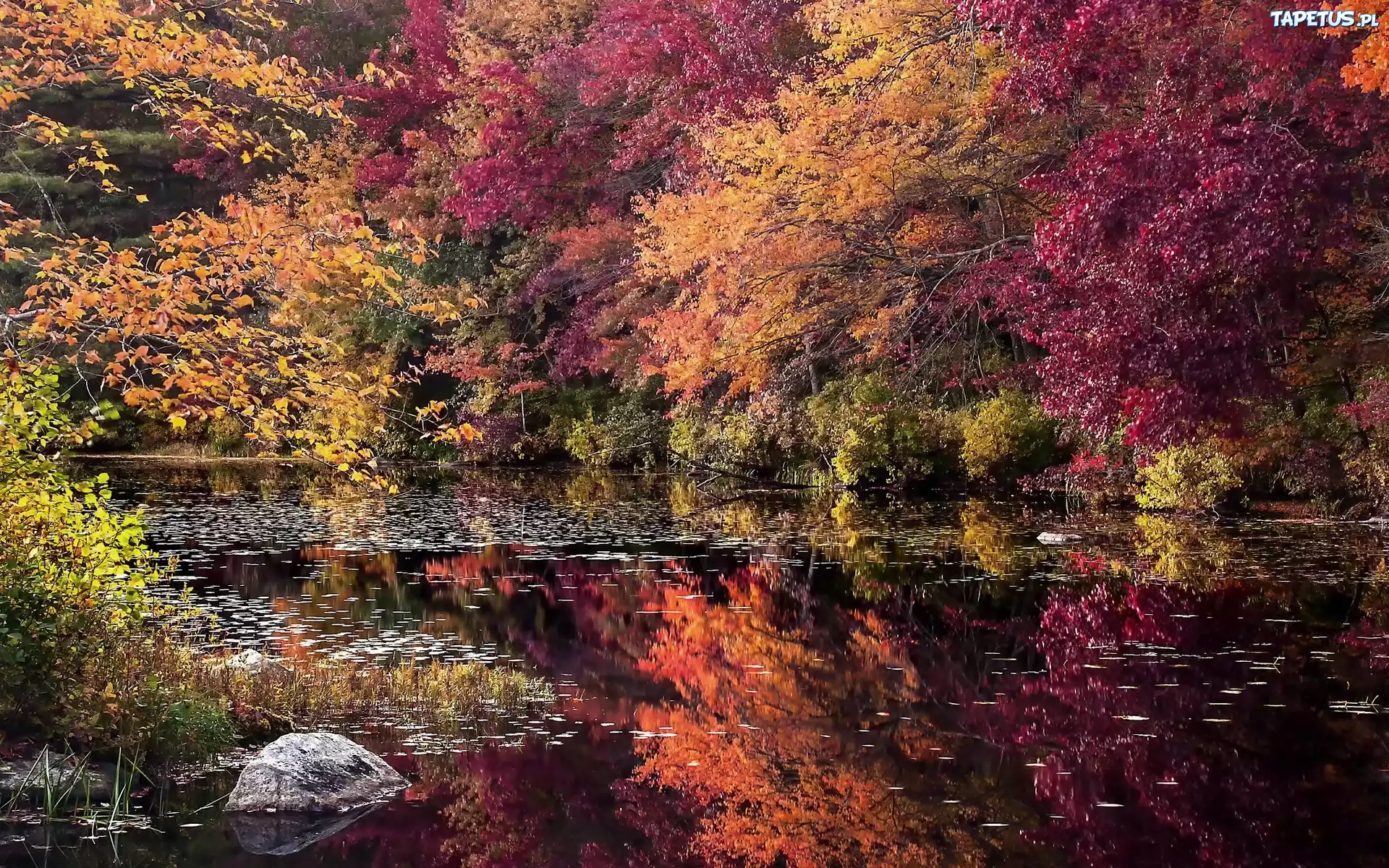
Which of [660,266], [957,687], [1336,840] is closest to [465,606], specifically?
[957,687]

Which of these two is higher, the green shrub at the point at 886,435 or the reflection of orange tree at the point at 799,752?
the green shrub at the point at 886,435

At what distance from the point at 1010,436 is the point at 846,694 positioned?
1307 cm

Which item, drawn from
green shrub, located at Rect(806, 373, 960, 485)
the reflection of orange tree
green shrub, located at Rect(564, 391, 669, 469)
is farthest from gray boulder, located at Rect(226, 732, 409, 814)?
green shrub, located at Rect(564, 391, 669, 469)

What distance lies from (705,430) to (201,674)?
60.9ft

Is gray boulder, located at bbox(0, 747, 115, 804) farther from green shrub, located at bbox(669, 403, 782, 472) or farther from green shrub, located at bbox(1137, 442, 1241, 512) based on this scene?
green shrub, located at bbox(669, 403, 782, 472)

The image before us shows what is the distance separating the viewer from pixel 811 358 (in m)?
20.3

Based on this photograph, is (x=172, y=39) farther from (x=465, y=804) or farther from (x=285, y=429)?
(x=465, y=804)

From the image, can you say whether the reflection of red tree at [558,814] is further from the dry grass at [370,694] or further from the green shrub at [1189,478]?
the green shrub at [1189,478]

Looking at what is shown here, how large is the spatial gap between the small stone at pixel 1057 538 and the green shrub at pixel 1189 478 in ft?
8.54

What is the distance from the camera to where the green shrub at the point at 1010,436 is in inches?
794

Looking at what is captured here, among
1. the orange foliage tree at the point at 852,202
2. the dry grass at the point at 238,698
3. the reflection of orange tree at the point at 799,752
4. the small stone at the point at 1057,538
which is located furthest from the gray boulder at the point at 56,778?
the orange foliage tree at the point at 852,202

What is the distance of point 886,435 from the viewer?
71.4ft

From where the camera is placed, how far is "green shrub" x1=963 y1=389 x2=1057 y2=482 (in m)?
20.2

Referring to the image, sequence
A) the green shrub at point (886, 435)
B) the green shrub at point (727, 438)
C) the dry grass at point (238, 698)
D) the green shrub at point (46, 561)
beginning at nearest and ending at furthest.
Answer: the green shrub at point (46, 561)
the dry grass at point (238, 698)
the green shrub at point (886, 435)
the green shrub at point (727, 438)
